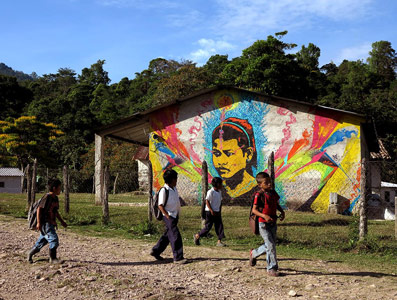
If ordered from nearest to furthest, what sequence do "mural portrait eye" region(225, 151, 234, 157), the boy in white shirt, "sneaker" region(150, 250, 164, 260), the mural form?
"sneaker" region(150, 250, 164, 260), the boy in white shirt, the mural, "mural portrait eye" region(225, 151, 234, 157)

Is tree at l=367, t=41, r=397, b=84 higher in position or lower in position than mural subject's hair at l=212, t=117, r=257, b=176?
higher

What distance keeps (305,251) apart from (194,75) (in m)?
31.9

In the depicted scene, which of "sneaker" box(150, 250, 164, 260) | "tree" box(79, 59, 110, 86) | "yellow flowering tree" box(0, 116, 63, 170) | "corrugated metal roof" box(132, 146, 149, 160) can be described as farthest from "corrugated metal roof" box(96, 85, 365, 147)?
"tree" box(79, 59, 110, 86)

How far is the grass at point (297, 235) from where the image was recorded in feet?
28.4

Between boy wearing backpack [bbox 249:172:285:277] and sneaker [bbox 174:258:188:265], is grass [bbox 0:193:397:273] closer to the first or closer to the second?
boy wearing backpack [bbox 249:172:285:277]

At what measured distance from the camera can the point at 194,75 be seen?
39812 millimetres

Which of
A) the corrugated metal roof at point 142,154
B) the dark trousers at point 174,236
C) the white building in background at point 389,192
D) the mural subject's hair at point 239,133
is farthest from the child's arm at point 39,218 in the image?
the corrugated metal roof at point 142,154

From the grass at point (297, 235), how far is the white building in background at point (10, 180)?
92.5 ft

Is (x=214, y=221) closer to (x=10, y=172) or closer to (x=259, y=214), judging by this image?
(x=259, y=214)

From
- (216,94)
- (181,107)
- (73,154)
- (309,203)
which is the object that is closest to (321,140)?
(309,203)

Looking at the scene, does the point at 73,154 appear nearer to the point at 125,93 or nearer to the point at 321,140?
the point at 125,93

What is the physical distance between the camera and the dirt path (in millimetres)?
5852

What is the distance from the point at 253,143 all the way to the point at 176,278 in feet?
43.9

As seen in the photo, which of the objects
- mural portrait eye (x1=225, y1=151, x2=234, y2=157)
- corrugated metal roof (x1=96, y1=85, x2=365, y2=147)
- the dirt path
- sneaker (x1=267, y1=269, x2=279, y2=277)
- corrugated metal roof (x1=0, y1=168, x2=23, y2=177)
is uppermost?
corrugated metal roof (x1=96, y1=85, x2=365, y2=147)
